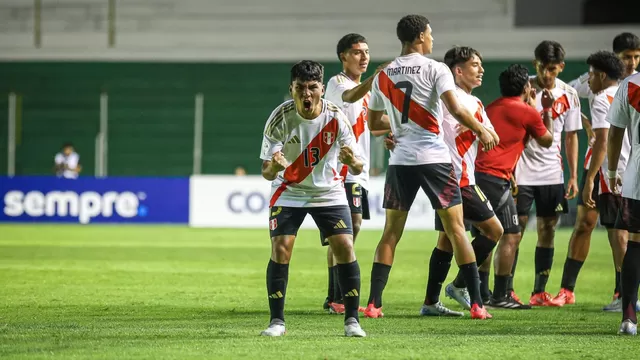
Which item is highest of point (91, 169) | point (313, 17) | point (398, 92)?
point (313, 17)

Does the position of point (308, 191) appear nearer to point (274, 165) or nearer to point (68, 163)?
point (274, 165)

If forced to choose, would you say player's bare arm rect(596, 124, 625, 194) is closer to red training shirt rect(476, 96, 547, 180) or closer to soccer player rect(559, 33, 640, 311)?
red training shirt rect(476, 96, 547, 180)

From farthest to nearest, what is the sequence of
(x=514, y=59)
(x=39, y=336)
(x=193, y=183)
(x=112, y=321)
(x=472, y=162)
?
(x=514, y=59) < (x=193, y=183) < (x=472, y=162) < (x=112, y=321) < (x=39, y=336)

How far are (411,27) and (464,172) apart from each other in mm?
1354

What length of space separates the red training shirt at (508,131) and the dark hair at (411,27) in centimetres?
146

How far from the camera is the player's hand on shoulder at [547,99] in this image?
9.89 m

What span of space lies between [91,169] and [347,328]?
24226 millimetres

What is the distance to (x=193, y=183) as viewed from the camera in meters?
24.5

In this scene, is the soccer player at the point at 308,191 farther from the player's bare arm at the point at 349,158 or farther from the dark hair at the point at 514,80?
the dark hair at the point at 514,80

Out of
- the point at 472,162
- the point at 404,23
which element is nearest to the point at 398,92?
the point at 404,23

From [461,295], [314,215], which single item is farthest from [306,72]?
[461,295]

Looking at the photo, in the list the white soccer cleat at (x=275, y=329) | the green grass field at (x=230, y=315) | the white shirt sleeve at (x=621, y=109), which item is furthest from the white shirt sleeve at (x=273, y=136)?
the white shirt sleeve at (x=621, y=109)

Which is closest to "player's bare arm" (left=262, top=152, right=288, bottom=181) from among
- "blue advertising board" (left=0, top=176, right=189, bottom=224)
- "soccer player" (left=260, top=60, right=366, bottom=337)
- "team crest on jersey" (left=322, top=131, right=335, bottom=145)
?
"soccer player" (left=260, top=60, right=366, bottom=337)

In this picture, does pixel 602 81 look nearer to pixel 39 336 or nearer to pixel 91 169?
pixel 39 336
